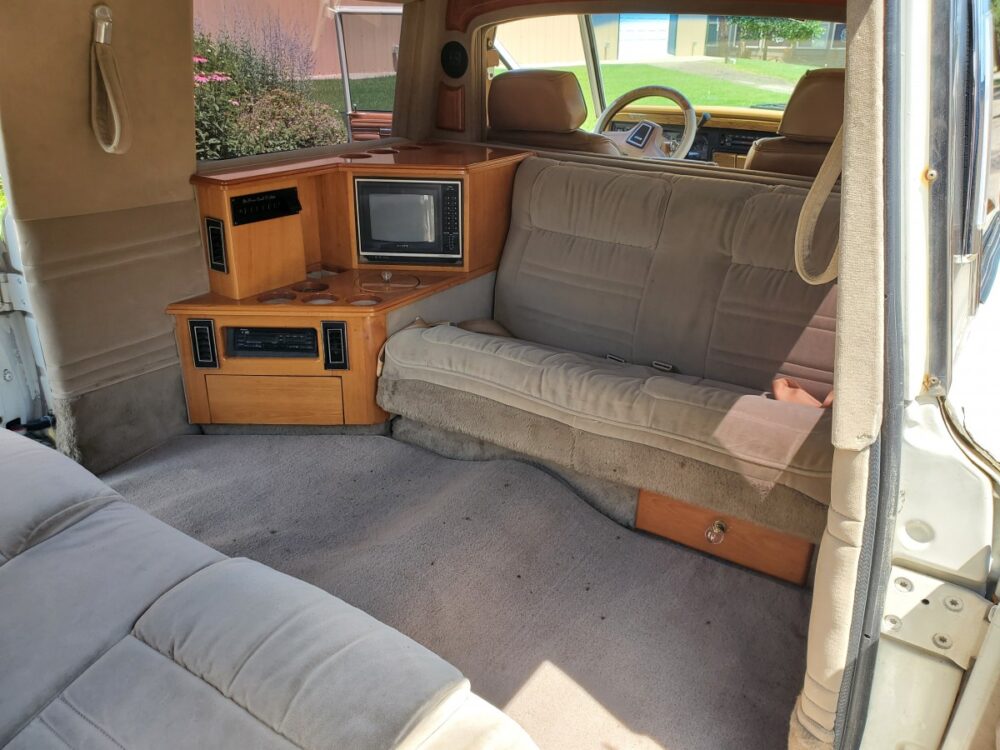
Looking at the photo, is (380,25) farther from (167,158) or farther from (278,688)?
(278,688)

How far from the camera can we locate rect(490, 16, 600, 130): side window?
11.6ft

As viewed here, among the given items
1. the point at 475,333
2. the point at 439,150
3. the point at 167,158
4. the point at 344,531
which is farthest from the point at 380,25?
the point at 344,531

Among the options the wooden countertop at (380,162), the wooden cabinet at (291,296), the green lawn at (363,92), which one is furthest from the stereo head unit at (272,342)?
the green lawn at (363,92)

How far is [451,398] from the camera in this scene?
8.57ft

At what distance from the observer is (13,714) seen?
3.50 feet

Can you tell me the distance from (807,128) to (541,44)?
1.53m

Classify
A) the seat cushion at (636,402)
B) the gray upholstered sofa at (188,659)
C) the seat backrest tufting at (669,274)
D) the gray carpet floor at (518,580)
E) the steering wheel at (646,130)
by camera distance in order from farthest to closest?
the steering wheel at (646,130)
the seat backrest tufting at (669,274)
the seat cushion at (636,402)
the gray carpet floor at (518,580)
the gray upholstered sofa at (188,659)

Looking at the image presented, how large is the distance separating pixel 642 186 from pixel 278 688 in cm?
232

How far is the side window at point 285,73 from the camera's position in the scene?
8.89 ft

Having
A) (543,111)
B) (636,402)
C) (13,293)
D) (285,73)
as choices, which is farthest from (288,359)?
(543,111)

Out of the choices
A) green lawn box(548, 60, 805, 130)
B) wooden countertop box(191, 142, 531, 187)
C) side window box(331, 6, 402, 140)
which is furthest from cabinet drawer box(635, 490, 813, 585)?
side window box(331, 6, 402, 140)

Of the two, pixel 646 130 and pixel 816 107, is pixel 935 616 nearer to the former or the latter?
pixel 816 107

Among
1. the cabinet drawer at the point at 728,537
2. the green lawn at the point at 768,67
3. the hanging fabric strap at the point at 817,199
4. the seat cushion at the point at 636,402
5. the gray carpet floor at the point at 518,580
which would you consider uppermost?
the green lawn at the point at 768,67

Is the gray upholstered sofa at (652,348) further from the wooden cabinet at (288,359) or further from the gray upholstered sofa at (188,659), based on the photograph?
the gray upholstered sofa at (188,659)
